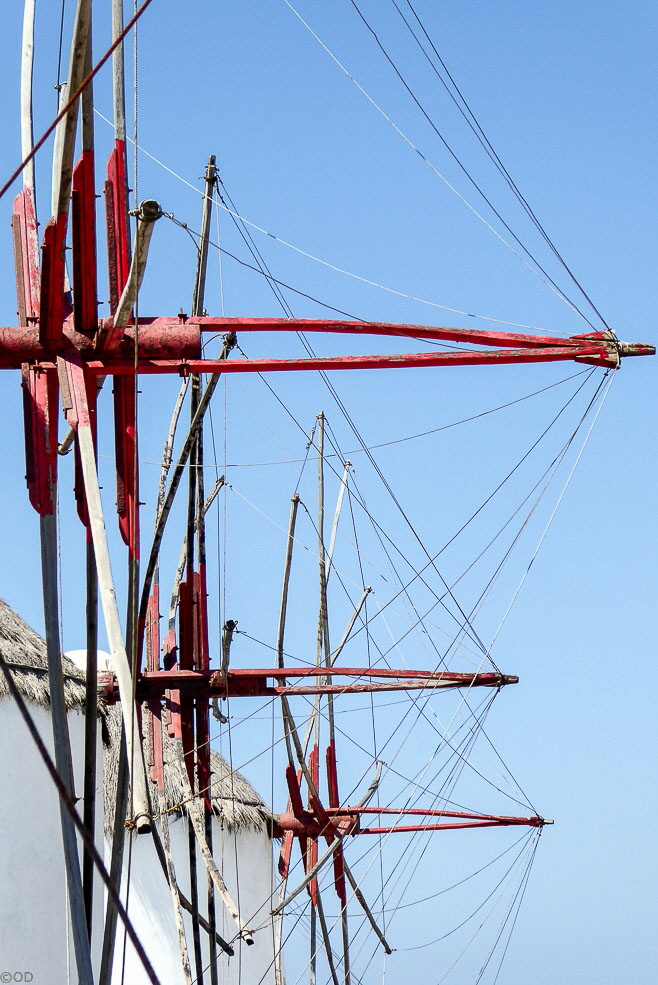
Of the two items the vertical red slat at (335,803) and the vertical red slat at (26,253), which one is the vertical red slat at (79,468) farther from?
the vertical red slat at (335,803)

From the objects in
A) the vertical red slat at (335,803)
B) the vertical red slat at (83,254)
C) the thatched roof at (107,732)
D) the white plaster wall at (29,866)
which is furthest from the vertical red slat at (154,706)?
the vertical red slat at (83,254)

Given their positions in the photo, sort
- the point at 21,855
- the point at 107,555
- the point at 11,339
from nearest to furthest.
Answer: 1. the point at 107,555
2. the point at 11,339
3. the point at 21,855

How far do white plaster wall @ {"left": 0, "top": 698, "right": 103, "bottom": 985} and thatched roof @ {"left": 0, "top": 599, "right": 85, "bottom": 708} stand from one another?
0.46 metres

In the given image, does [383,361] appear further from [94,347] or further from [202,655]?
[202,655]

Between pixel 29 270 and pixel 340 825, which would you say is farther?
pixel 340 825

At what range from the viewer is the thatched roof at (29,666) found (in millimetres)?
14336

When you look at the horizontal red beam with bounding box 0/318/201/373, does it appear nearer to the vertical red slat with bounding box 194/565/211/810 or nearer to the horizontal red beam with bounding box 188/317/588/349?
the horizontal red beam with bounding box 188/317/588/349

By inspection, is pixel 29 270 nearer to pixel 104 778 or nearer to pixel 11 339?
pixel 11 339

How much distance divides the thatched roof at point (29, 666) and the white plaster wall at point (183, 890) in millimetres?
4009

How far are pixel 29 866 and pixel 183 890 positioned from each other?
7128 millimetres

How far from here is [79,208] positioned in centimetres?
823

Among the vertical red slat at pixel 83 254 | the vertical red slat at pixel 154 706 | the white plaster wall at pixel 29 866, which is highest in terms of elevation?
the vertical red slat at pixel 154 706

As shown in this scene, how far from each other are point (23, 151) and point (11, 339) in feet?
3.78

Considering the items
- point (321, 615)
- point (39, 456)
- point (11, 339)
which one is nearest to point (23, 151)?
point (11, 339)
